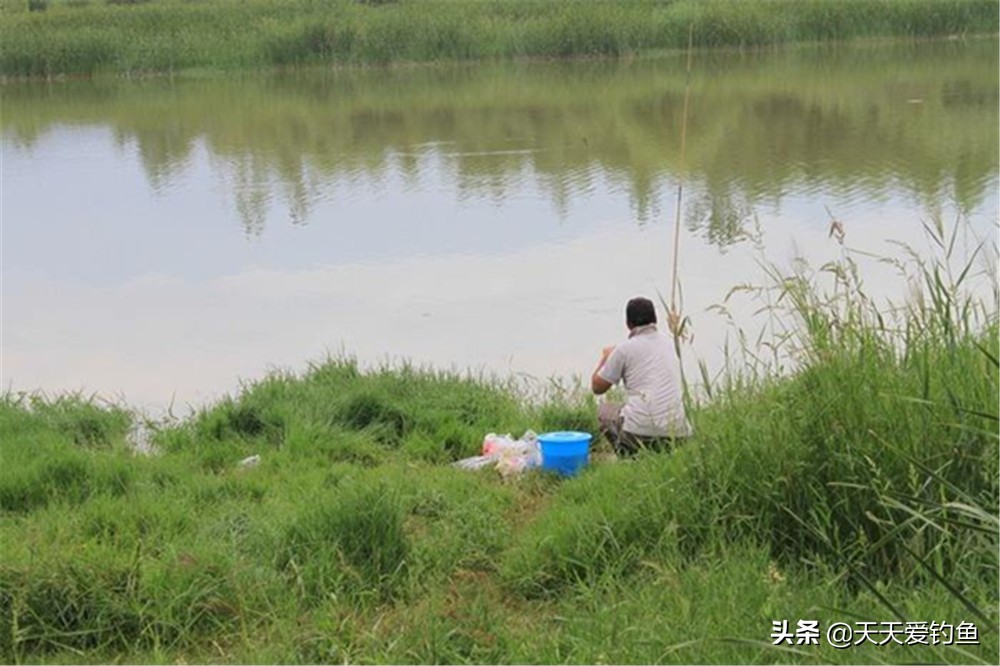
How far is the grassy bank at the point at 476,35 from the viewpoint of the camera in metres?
22.9

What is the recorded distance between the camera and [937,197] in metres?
9.84

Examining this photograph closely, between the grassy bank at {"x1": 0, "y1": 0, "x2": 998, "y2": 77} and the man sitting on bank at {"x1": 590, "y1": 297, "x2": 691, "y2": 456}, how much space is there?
60.9 feet

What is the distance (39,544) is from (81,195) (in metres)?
9.64

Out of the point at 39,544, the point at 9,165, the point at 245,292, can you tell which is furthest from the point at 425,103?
the point at 39,544

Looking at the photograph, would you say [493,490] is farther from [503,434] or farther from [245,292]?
[245,292]

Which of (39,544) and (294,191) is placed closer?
(39,544)

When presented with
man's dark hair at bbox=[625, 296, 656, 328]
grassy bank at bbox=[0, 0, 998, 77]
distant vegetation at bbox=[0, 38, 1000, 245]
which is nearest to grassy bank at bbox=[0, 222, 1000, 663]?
man's dark hair at bbox=[625, 296, 656, 328]

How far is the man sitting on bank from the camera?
14.8 ft

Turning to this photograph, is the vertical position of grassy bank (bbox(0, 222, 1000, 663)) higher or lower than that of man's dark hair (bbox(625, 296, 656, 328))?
lower

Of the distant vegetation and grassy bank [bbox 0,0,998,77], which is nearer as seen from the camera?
the distant vegetation

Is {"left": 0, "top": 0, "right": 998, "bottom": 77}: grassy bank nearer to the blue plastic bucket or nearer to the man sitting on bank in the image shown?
the man sitting on bank

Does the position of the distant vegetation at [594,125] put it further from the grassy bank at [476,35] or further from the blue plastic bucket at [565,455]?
the blue plastic bucket at [565,455]

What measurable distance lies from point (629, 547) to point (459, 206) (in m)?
7.73

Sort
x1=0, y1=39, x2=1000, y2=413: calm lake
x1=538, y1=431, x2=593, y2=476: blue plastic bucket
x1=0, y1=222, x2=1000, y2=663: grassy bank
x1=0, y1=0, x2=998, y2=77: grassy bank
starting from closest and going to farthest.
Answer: x1=0, y1=222, x2=1000, y2=663: grassy bank → x1=538, y1=431, x2=593, y2=476: blue plastic bucket → x1=0, y1=39, x2=1000, y2=413: calm lake → x1=0, y1=0, x2=998, y2=77: grassy bank
